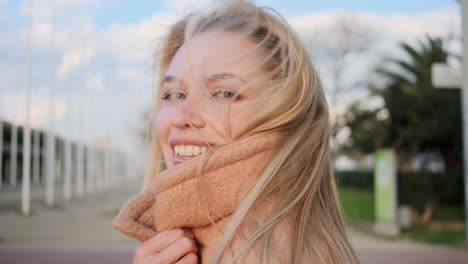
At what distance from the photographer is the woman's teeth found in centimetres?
122

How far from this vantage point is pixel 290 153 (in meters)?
1.18

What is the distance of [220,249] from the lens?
105cm

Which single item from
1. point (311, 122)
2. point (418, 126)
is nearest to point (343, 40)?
point (418, 126)

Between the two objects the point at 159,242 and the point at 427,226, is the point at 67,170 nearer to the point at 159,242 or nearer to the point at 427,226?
the point at 427,226

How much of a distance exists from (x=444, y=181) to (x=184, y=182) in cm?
1490

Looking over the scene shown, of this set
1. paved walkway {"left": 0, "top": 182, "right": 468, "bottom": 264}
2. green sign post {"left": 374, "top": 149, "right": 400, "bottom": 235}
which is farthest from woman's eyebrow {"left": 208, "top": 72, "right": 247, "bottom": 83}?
green sign post {"left": 374, "top": 149, "right": 400, "bottom": 235}

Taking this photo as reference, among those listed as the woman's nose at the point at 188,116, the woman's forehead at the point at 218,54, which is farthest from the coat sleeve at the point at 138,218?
the woman's forehead at the point at 218,54

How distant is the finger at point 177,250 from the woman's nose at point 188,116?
292 mm

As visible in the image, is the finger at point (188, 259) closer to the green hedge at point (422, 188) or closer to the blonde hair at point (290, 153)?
the blonde hair at point (290, 153)

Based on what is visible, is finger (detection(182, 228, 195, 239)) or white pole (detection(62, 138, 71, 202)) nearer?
finger (detection(182, 228, 195, 239))

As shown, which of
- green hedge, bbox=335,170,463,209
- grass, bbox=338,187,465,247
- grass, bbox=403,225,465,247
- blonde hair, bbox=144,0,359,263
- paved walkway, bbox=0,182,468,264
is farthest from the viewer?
green hedge, bbox=335,170,463,209

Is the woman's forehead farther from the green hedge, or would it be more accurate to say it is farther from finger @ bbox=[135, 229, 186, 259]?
the green hedge

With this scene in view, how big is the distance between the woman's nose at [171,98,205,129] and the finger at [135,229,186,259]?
273 millimetres

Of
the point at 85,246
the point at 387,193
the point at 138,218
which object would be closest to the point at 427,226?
the point at 387,193
